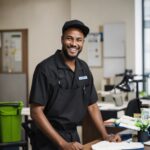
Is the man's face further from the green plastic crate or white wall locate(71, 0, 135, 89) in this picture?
white wall locate(71, 0, 135, 89)

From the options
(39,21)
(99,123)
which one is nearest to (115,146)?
(99,123)

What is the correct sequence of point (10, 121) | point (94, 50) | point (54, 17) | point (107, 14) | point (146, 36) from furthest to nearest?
point (54, 17)
point (146, 36)
point (94, 50)
point (107, 14)
point (10, 121)

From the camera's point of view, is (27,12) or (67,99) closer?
(67,99)

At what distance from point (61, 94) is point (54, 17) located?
499 centimetres

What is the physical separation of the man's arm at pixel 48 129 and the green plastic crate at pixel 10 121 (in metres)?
2.29

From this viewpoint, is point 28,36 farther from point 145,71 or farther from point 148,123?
point 148,123

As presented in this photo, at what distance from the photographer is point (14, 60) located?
23.5ft

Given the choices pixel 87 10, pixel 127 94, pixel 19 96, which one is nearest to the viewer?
pixel 127 94

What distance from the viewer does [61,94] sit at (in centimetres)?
207

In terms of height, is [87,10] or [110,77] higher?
[87,10]

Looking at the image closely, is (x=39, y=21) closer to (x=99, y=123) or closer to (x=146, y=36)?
(x=146, y=36)

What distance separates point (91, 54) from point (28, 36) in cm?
144

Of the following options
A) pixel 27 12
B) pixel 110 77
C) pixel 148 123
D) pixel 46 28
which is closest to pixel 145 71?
pixel 110 77

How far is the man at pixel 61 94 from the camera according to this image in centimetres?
202
